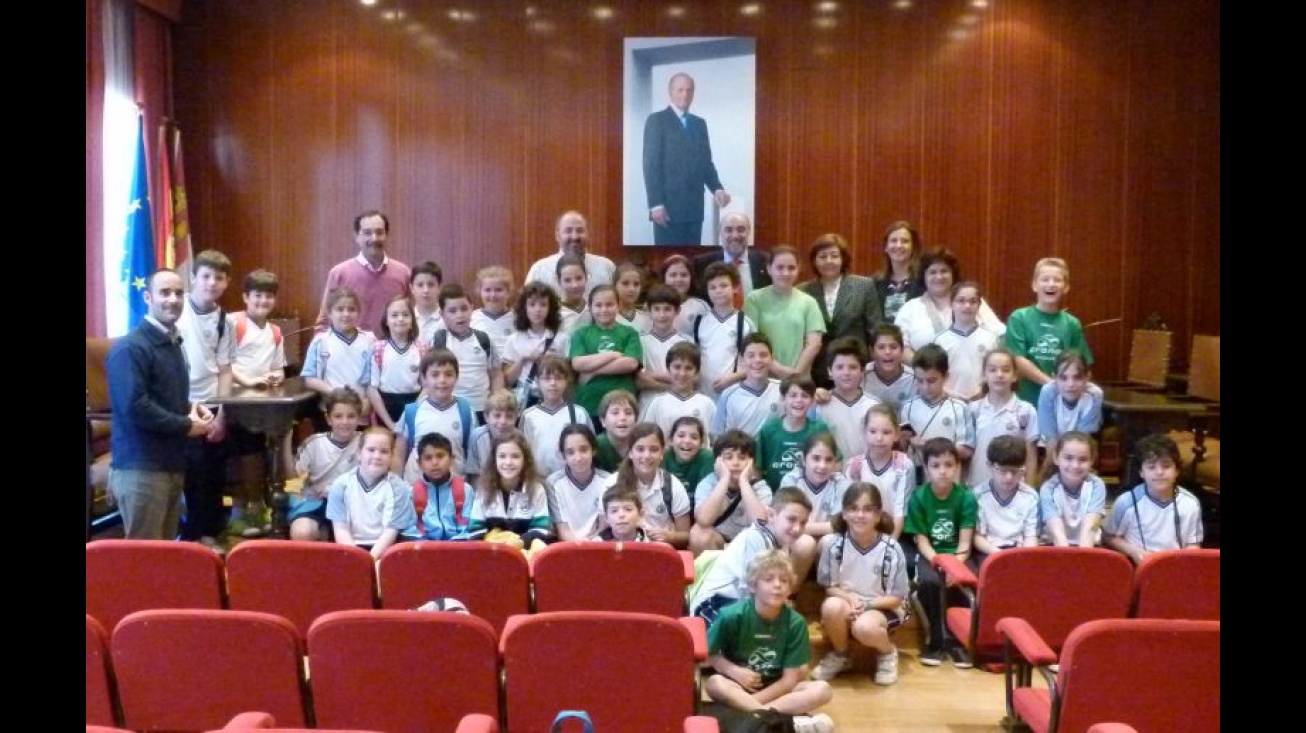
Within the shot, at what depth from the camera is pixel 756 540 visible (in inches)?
170

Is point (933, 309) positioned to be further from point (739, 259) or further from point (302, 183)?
point (302, 183)

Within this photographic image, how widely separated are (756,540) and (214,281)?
296 centimetres

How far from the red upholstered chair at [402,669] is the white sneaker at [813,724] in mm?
1160

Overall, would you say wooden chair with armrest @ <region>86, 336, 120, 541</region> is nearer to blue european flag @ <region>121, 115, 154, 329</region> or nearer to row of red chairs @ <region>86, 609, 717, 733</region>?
blue european flag @ <region>121, 115, 154, 329</region>

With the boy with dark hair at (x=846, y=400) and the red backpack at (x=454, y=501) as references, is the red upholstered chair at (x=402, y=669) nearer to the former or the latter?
the red backpack at (x=454, y=501)

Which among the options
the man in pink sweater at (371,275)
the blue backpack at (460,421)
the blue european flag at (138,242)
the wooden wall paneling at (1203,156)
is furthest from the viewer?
the wooden wall paneling at (1203,156)

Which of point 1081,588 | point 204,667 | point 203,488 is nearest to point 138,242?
point 203,488

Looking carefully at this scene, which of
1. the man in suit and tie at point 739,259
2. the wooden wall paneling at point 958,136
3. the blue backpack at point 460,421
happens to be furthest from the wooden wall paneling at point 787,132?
the blue backpack at point 460,421

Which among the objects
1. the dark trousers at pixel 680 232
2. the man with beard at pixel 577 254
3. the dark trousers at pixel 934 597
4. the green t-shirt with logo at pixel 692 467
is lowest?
the dark trousers at pixel 934 597

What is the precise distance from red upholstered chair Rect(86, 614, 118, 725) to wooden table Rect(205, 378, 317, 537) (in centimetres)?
259

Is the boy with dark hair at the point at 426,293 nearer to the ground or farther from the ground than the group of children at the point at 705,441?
farther from the ground

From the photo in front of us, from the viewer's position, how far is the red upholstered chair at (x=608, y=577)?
3.69 meters
